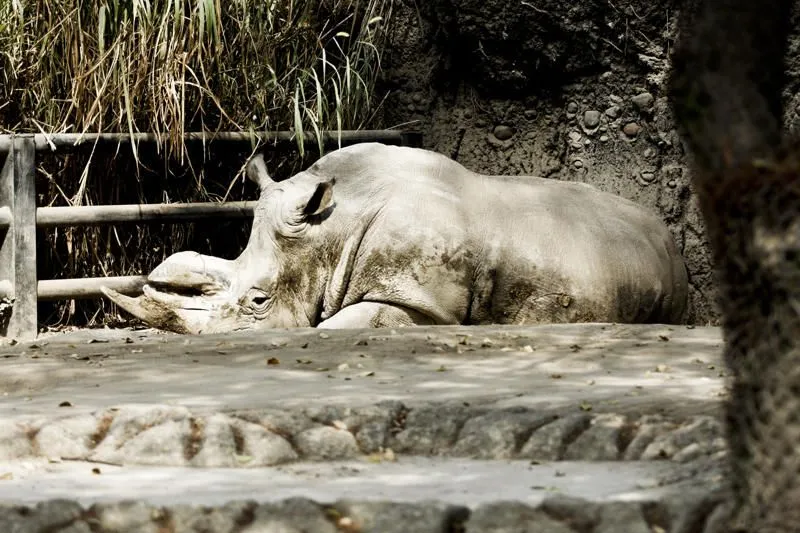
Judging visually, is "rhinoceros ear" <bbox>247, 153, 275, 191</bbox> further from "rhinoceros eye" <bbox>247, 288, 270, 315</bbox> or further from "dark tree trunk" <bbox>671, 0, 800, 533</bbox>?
"dark tree trunk" <bbox>671, 0, 800, 533</bbox>

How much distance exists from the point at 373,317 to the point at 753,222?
14.8ft

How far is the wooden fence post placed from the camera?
7668 mm

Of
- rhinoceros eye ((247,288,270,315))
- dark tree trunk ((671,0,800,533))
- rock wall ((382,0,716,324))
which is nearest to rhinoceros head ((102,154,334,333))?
rhinoceros eye ((247,288,270,315))

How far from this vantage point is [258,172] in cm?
797

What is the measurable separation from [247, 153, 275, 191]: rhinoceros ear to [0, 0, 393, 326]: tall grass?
0.37 meters

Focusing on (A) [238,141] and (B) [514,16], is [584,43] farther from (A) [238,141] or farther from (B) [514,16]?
(A) [238,141]

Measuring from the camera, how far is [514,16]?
8.98 metres

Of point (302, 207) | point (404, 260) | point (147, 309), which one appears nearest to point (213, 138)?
point (302, 207)

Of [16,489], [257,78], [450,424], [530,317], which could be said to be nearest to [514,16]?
[257,78]

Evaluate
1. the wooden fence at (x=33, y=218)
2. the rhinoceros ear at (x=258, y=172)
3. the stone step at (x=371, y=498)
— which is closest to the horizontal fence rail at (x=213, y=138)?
the wooden fence at (x=33, y=218)

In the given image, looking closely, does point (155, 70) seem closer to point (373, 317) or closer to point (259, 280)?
point (259, 280)

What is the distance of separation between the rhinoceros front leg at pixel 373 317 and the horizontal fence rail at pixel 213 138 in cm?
144

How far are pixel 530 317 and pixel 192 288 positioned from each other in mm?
1768

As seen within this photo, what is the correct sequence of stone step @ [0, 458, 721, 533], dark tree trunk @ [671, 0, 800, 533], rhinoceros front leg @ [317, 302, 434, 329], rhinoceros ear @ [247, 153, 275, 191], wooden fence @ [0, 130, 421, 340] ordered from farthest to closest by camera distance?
rhinoceros ear @ [247, 153, 275, 191] < wooden fence @ [0, 130, 421, 340] < rhinoceros front leg @ [317, 302, 434, 329] < stone step @ [0, 458, 721, 533] < dark tree trunk @ [671, 0, 800, 533]
